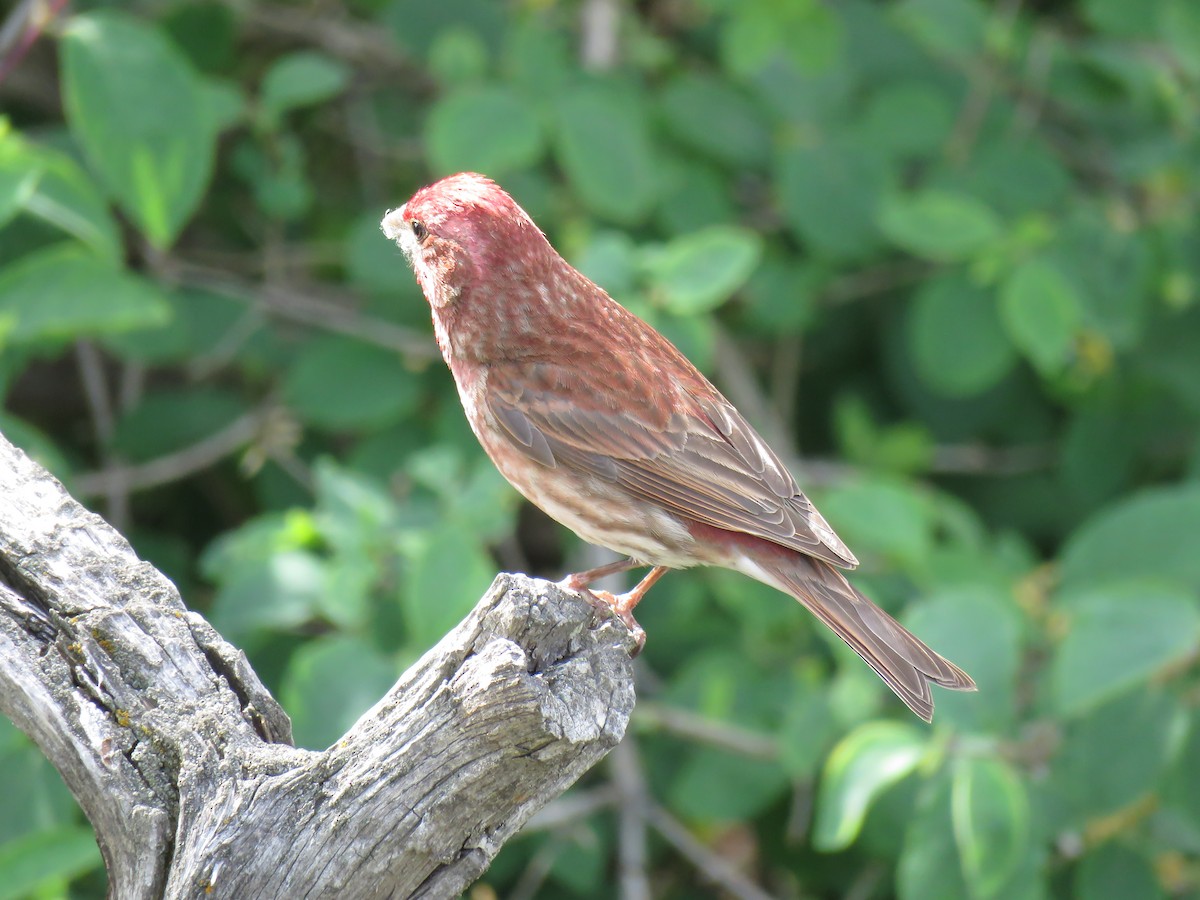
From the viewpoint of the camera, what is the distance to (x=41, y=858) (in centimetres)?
319

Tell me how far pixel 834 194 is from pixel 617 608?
98.0 inches

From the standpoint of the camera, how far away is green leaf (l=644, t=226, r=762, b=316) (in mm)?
Result: 4543

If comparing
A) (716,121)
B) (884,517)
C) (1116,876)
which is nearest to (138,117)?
(716,121)

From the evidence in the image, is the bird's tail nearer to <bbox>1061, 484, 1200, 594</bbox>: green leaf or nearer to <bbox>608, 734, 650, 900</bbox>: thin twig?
<bbox>1061, 484, 1200, 594</bbox>: green leaf

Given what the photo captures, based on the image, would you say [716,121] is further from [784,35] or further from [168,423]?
[168,423]

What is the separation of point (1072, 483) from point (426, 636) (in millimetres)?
3337

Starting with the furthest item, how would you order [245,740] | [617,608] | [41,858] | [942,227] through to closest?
[942,227] < [617,608] < [41,858] < [245,740]

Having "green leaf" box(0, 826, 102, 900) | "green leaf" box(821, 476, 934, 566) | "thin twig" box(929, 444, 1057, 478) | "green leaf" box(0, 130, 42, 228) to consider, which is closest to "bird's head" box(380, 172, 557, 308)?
"green leaf" box(0, 130, 42, 228)

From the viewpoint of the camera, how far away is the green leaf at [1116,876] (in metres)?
4.39

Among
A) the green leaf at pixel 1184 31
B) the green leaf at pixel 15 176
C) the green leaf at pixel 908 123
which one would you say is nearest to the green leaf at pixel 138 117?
the green leaf at pixel 15 176

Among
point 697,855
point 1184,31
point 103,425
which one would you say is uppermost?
point 1184,31

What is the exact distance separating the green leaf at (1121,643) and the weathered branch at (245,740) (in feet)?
5.84

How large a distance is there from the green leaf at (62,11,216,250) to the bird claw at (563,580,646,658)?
5.39 feet

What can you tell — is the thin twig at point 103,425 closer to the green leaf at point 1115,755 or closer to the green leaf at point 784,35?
the green leaf at point 784,35
